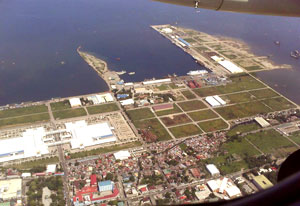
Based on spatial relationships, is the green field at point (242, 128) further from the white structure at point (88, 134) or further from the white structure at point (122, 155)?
the white structure at point (88, 134)

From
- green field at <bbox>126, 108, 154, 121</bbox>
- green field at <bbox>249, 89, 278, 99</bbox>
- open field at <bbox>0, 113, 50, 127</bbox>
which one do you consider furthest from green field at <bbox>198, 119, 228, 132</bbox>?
open field at <bbox>0, 113, 50, 127</bbox>

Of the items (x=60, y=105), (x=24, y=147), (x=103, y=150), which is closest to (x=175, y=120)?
(x=103, y=150)

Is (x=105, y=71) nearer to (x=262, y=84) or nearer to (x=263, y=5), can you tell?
(x=262, y=84)

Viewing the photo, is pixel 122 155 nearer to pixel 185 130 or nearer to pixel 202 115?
pixel 185 130

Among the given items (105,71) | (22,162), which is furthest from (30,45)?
(22,162)

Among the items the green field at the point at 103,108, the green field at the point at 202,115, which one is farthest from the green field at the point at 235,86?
the green field at the point at 103,108

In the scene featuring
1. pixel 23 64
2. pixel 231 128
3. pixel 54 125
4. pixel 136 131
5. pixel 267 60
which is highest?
pixel 23 64
